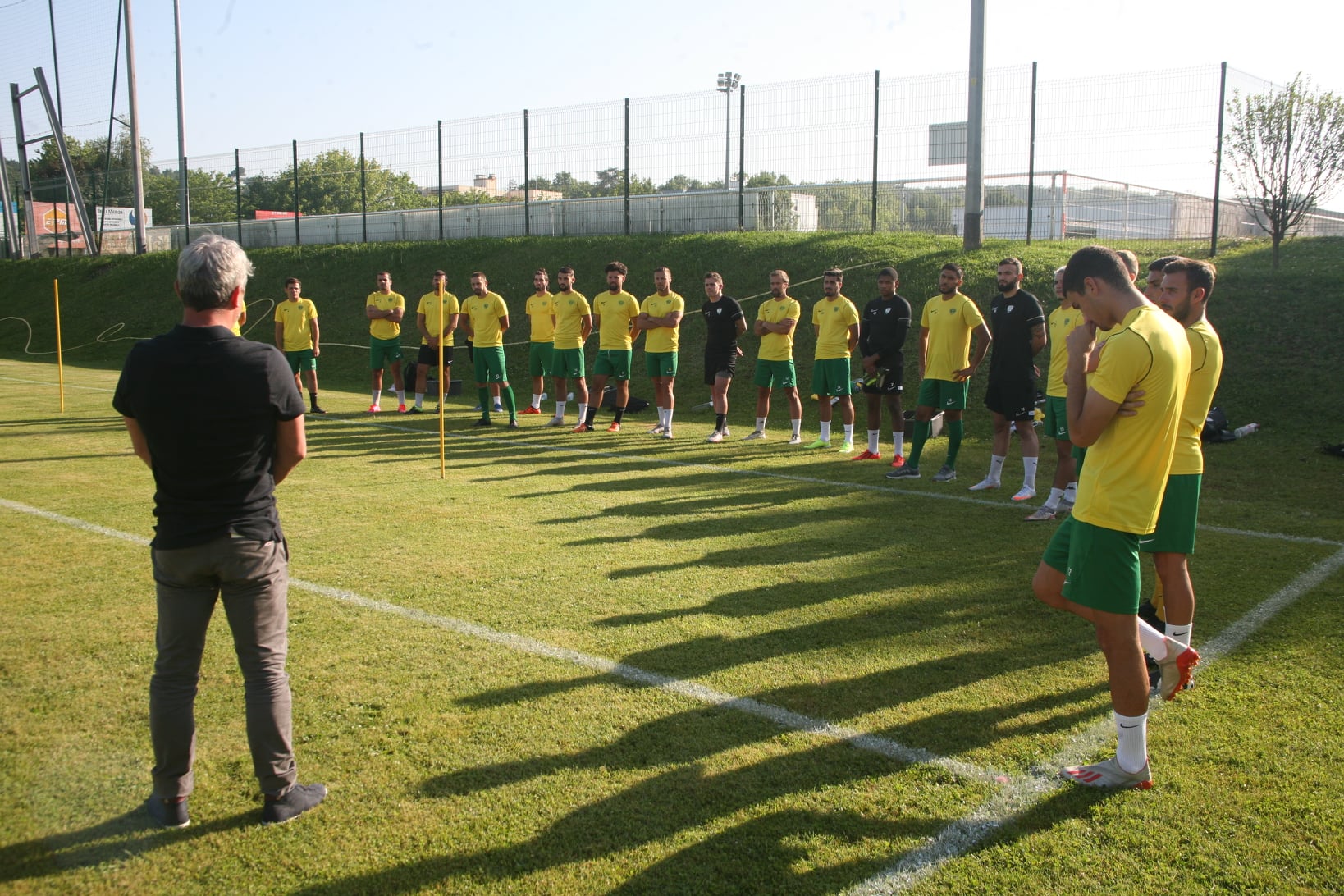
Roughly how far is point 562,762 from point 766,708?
0.99 metres

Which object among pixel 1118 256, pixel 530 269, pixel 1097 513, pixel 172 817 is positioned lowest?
pixel 172 817

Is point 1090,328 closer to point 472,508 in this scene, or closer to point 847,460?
point 472,508

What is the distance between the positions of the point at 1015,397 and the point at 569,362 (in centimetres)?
682

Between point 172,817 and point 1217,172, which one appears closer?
point 172,817

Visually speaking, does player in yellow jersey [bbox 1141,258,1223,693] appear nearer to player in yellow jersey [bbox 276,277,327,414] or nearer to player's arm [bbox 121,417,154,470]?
player's arm [bbox 121,417,154,470]

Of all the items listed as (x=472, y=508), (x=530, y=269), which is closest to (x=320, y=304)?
(x=530, y=269)

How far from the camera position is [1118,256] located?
366 cm

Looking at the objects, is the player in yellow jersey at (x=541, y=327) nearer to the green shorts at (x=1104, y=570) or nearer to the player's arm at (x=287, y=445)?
the player's arm at (x=287, y=445)

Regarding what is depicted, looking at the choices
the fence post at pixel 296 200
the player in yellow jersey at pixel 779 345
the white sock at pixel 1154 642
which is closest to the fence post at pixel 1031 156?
the player in yellow jersey at pixel 779 345

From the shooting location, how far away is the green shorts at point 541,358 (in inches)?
543

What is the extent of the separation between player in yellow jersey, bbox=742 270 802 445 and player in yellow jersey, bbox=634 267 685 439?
1227mm

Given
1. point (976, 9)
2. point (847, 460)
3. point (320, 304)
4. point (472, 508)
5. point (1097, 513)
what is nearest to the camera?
point (1097, 513)

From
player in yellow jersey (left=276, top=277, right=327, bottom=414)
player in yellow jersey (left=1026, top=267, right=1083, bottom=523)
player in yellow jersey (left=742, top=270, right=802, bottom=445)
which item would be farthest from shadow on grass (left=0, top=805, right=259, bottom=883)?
player in yellow jersey (left=276, top=277, right=327, bottom=414)

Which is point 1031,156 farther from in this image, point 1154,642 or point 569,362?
point 1154,642
